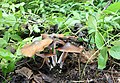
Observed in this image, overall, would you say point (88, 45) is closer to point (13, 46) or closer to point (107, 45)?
point (107, 45)

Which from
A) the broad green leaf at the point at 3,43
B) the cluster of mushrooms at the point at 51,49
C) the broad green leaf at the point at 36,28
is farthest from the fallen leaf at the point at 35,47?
the broad green leaf at the point at 36,28

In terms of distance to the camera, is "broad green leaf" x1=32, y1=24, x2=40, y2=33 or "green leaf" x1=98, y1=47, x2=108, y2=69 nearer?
"green leaf" x1=98, y1=47, x2=108, y2=69

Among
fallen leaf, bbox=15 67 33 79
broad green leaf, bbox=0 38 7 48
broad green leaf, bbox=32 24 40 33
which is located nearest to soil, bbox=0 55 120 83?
fallen leaf, bbox=15 67 33 79

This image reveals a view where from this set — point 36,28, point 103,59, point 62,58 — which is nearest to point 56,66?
point 62,58

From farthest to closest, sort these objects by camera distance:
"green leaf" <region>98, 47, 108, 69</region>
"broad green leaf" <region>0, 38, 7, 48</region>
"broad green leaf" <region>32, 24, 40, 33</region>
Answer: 1. "broad green leaf" <region>32, 24, 40, 33</region>
2. "broad green leaf" <region>0, 38, 7, 48</region>
3. "green leaf" <region>98, 47, 108, 69</region>

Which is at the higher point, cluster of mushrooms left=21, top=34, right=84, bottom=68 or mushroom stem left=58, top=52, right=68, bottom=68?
cluster of mushrooms left=21, top=34, right=84, bottom=68

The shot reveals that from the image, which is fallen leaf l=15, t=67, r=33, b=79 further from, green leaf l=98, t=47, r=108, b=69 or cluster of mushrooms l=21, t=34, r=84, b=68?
green leaf l=98, t=47, r=108, b=69

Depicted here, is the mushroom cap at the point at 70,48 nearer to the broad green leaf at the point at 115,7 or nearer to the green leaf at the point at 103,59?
the green leaf at the point at 103,59

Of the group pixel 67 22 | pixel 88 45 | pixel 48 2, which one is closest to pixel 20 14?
pixel 67 22
